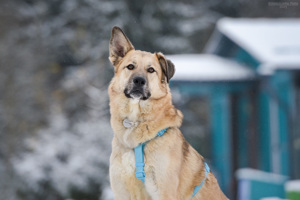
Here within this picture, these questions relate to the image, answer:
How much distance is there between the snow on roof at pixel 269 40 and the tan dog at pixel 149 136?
533 centimetres

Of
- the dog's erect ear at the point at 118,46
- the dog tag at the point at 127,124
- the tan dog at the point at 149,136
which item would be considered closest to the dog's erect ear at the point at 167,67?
the tan dog at the point at 149,136

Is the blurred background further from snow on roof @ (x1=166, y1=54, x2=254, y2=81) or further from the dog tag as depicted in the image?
the dog tag

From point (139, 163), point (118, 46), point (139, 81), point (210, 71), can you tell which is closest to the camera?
point (139, 163)

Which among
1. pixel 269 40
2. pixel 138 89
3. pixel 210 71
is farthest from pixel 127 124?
pixel 269 40

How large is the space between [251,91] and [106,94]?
167 inches

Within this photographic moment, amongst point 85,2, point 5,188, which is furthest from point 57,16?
point 5,188

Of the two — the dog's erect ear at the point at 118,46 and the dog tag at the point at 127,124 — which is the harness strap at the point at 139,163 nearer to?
the dog tag at the point at 127,124

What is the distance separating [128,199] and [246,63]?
761 cm

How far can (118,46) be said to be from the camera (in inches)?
139

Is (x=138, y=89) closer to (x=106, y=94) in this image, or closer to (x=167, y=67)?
(x=167, y=67)

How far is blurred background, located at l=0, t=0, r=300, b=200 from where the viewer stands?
29.1 ft

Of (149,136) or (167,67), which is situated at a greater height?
(167,67)

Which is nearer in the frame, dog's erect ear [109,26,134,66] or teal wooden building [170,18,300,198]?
dog's erect ear [109,26,134,66]

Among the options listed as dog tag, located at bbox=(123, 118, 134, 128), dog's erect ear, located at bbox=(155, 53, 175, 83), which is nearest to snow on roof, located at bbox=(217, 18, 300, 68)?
dog's erect ear, located at bbox=(155, 53, 175, 83)
